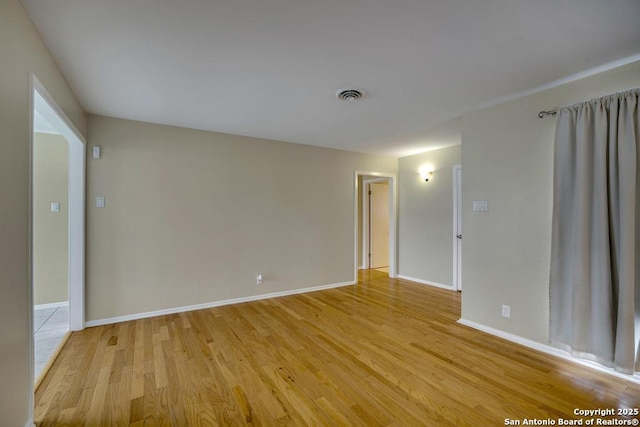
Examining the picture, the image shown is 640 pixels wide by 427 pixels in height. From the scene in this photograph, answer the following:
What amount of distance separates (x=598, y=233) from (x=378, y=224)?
14.5 feet

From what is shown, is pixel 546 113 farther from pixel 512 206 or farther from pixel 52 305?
pixel 52 305

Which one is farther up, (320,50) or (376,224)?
(320,50)

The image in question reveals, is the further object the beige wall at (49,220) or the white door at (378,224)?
the white door at (378,224)

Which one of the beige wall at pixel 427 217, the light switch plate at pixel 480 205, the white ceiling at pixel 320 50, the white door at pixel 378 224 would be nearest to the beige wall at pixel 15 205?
the white ceiling at pixel 320 50

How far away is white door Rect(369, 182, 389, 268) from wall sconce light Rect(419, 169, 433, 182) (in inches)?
59.1

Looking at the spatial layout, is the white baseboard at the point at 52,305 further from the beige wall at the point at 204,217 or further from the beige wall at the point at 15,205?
the beige wall at the point at 15,205

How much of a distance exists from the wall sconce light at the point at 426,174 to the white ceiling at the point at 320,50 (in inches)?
78.2

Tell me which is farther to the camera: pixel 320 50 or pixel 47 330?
pixel 47 330

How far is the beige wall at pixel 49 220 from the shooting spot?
382 centimetres

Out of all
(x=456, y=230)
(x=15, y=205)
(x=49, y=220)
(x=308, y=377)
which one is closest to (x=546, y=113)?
(x=456, y=230)

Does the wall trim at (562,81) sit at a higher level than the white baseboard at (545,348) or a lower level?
higher

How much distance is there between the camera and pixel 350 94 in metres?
2.65

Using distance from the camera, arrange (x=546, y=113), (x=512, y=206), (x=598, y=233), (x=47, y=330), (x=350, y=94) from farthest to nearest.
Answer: (x=47, y=330), (x=512, y=206), (x=350, y=94), (x=546, y=113), (x=598, y=233)

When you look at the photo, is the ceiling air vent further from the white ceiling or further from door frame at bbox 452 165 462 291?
door frame at bbox 452 165 462 291
